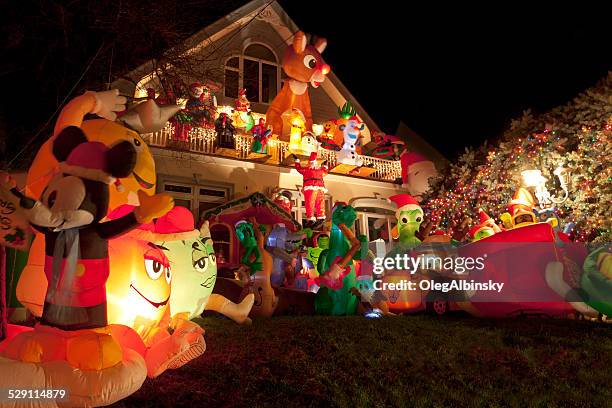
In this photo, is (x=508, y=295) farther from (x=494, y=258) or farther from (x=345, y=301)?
(x=345, y=301)

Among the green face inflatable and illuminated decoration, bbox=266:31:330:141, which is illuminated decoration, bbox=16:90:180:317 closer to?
the green face inflatable

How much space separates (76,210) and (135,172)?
770 millimetres

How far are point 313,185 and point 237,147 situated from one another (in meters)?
2.58

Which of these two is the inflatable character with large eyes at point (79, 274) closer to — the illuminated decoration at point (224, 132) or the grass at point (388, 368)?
the grass at point (388, 368)

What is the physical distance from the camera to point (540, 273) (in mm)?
7504

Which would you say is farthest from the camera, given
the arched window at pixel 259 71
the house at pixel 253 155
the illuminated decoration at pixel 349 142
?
the arched window at pixel 259 71

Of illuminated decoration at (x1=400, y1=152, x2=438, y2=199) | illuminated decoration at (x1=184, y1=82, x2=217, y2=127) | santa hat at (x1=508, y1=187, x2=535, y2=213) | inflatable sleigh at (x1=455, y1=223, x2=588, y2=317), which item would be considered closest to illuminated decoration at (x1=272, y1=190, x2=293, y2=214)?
illuminated decoration at (x1=184, y1=82, x2=217, y2=127)

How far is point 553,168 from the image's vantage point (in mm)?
11328

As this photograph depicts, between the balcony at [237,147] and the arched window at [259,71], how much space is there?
2.68 m

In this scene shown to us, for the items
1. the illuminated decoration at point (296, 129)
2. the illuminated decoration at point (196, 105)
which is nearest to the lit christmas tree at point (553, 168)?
the illuminated decoration at point (296, 129)

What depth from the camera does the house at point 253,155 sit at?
12688 mm

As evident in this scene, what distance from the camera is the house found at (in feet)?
41.6

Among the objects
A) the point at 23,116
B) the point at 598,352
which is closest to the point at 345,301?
the point at 598,352

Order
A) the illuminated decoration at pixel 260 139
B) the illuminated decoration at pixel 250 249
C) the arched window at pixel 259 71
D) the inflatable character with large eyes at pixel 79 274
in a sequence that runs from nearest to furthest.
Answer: the inflatable character with large eyes at pixel 79 274, the illuminated decoration at pixel 250 249, the illuminated decoration at pixel 260 139, the arched window at pixel 259 71
